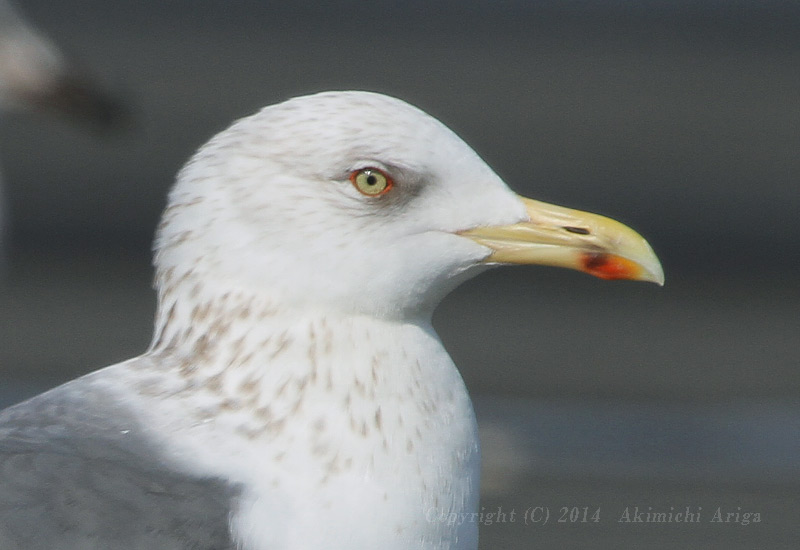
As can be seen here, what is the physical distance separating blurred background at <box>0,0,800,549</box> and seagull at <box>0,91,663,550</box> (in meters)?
2.58

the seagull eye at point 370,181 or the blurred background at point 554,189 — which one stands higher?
the seagull eye at point 370,181

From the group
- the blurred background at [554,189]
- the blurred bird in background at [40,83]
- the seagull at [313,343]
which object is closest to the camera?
the seagull at [313,343]

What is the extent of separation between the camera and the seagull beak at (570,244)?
2088 millimetres

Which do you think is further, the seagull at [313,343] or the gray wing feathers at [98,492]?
the seagull at [313,343]

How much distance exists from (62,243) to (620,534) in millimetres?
3712

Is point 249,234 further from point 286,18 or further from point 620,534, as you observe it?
point 286,18

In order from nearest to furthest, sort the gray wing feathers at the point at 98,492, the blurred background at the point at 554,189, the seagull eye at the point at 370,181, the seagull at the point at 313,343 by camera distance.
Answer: the gray wing feathers at the point at 98,492, the seagull at the point at 313,343, the seagull eye at the point at 370,181, the blurred background at the point at 554,189

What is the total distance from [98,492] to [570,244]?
0.83 meters

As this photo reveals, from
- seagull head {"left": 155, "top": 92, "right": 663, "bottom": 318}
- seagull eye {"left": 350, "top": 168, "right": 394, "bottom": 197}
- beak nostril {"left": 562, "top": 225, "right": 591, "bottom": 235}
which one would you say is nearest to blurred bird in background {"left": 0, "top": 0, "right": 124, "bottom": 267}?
seagull head {"left": 155, "top": 92, "right": 663, "bottom": 318}

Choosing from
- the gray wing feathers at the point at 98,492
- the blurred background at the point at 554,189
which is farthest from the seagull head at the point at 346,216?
the blurred background at the point at 554,189

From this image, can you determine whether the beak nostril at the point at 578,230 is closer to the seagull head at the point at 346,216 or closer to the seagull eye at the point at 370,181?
the seagull head at the point at 346,216

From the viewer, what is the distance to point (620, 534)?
4.35 meters

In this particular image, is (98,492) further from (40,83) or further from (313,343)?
(40,83)

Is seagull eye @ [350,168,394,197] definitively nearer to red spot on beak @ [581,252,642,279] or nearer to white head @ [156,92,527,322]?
white head @ [156,92,527,322]
